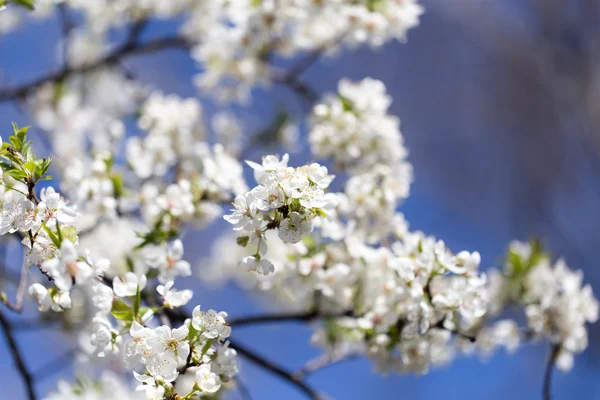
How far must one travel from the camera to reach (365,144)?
208 cm

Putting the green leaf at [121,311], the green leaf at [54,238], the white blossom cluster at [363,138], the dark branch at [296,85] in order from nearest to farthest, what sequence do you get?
the green leaf at [54,238]
the green leaf at [121,311]
the white blossom cluster at [363,138]
the dark branch at [296,85]

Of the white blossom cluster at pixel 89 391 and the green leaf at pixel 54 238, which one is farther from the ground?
the white blossom cluster at pixel 89 391

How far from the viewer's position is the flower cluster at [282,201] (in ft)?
3.64

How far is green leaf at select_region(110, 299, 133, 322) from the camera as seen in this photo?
1.20 metres

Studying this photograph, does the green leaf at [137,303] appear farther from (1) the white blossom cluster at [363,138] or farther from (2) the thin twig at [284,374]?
(1) the white blossom cluster at [363,138]

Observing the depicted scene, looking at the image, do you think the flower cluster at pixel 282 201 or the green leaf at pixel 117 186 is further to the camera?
the green leaf at pixel 117 186

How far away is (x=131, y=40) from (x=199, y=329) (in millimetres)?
2138

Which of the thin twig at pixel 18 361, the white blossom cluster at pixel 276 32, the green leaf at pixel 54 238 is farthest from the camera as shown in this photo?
the white blossom cluster at pixel 276 32

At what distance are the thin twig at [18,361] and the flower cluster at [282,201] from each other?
1.02 m

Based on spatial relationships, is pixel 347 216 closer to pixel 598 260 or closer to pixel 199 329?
pixel 199 329

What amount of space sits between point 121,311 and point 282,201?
1.35ft

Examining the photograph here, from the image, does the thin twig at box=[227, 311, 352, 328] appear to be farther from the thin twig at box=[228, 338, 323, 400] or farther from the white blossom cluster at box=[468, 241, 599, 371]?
the white blossom cluster at box=[468, 241, 599, 371]

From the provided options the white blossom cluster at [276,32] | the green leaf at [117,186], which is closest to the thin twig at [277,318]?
the green leaf at [117,186]

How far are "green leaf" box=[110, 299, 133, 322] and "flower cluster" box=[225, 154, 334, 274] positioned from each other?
293 mm
